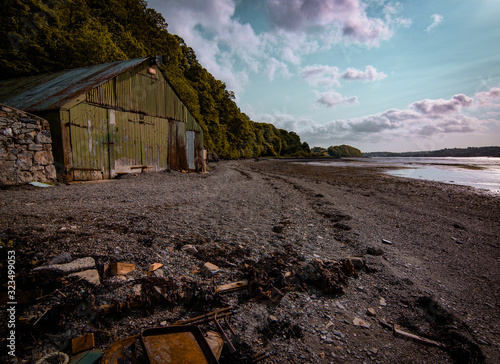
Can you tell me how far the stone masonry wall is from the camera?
25.1 ft

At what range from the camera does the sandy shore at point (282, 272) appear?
7.25 ft

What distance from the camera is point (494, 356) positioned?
221cm

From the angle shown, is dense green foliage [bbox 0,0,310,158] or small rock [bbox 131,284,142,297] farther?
dense green foliage [bbox 0,0,310,158]

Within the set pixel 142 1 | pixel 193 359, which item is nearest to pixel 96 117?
pixel 193 359

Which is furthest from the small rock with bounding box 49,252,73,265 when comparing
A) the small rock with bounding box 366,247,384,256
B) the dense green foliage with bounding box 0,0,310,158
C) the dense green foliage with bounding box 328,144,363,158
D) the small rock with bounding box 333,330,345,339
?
the dense green foliage with bounding box 328,144,363,158

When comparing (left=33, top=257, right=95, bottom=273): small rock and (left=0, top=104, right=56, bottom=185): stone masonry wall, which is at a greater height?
(left=0, top=104, right=56, bottom=185): stone masonry wall

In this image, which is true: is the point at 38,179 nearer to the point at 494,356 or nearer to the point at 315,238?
the point at 315,238

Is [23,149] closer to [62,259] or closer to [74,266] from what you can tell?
[62,259]

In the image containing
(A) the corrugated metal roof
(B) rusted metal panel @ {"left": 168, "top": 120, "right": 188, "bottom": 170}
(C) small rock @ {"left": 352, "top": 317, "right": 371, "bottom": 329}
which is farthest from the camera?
(B) rusted metal panel @ {"left": 168, "top": 120, "right": 188, "bottom": 170}

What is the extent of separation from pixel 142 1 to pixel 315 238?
3965cm

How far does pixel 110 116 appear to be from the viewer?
11.4 m

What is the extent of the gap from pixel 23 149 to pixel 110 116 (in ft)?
13.4

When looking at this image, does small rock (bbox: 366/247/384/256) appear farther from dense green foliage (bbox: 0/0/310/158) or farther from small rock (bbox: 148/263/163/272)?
dense green foliage (bbox: 0/0/310/158)

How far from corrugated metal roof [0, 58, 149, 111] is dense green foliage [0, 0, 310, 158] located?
4044 millimetres
